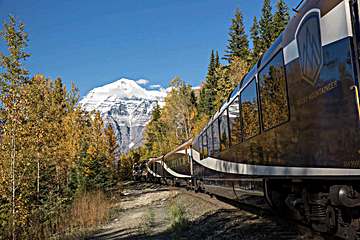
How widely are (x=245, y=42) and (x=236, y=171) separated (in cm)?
5049

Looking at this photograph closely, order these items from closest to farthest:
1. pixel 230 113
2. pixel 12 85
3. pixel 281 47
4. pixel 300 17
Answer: pixel 300 17, pixel 281 47, pixel 230 113, pixel 12 85

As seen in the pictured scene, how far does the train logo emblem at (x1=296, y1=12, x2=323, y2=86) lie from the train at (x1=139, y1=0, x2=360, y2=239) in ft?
0.04

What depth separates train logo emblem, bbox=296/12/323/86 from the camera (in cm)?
505

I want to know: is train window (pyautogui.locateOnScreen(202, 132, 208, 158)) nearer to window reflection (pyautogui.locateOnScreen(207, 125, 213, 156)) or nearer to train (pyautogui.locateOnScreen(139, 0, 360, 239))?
window reflection (pyautogui.locateOnScreen(207, 125, 213, 156))

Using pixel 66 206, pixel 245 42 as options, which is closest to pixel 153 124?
pixel 245 42

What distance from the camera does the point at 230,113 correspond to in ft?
38.6

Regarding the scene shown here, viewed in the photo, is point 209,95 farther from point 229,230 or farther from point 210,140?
point 229,230

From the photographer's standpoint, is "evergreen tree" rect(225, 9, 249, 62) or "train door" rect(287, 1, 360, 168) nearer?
"train door" rect(287, 1, 360, 168)

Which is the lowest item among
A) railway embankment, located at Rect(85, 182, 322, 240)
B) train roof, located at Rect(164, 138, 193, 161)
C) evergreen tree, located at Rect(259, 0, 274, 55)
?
railway embankment, located at Rect(85, 182, 322, 240)

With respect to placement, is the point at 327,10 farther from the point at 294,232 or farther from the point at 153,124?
the point at 153,124

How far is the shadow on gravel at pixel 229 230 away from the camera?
26.2 ft

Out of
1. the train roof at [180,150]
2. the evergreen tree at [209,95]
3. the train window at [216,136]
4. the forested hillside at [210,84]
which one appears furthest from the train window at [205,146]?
the evergreen tree at [209,95]

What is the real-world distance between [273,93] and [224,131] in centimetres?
555

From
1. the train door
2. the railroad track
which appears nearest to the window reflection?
the railroad track
